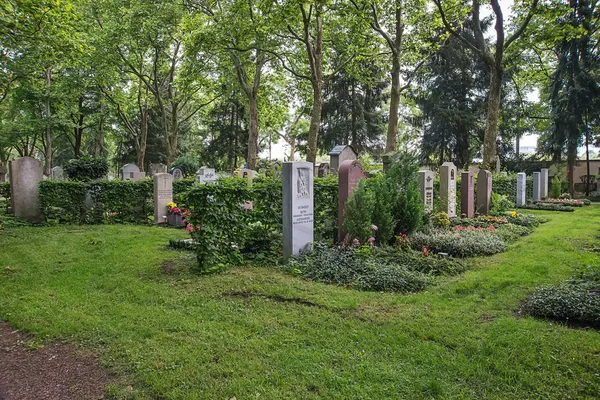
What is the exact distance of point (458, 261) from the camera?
7.12m

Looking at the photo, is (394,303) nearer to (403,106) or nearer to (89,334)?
(89,334)

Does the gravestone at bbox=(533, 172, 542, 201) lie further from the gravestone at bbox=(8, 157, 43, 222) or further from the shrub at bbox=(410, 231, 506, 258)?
the gravestone at bbox=(8, 157, 43, 222)

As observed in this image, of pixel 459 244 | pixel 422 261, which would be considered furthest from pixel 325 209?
pixel 459 244

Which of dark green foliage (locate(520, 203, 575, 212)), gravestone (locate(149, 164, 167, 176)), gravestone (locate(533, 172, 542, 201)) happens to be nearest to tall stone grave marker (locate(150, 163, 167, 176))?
gravestone (locate(149, 164, 167, 176))

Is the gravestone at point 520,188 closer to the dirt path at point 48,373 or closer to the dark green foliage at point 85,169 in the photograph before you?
the dark green foliage at point 85,169

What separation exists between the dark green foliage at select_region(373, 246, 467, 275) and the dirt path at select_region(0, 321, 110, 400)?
489cm

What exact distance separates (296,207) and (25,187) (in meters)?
9.53

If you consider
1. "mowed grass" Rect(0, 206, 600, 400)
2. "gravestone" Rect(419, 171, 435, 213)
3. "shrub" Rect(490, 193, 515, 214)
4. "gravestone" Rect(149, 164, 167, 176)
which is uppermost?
"gravestone" Rect(149, 164, 167, 176)

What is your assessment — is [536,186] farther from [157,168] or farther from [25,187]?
[25,187]

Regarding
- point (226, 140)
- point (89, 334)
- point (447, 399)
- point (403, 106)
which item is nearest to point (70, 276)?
point (89, 334)

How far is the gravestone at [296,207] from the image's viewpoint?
704 centimetres

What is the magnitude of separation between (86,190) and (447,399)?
12.1 metres

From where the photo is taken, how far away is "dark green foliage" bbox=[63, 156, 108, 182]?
1316 cm

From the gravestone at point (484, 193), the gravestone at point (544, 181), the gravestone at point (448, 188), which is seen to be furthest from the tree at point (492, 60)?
the gravestone at point (544, 181)
